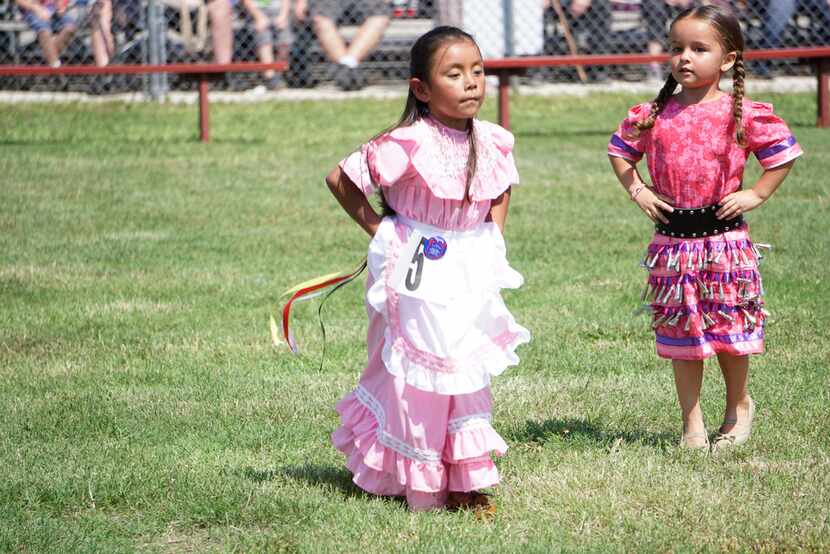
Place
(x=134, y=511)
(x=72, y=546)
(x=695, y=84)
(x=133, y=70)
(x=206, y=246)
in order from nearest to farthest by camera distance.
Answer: (x=72, y=546) < (x=134, y=511) < (x=695, y=84) < (x=206, y=246) < (x=133, y=70)

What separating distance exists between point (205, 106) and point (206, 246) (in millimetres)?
4618

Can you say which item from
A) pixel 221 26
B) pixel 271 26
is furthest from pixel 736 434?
pixel 271 26

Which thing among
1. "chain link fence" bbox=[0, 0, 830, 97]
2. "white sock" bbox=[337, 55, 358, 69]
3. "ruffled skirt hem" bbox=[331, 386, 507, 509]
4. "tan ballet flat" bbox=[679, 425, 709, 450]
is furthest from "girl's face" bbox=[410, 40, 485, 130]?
"white sock" bbox=[337, 55, 358, 69]

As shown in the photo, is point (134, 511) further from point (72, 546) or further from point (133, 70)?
point (133, 70)

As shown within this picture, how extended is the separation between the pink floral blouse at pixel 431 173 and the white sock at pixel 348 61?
11.3 meters

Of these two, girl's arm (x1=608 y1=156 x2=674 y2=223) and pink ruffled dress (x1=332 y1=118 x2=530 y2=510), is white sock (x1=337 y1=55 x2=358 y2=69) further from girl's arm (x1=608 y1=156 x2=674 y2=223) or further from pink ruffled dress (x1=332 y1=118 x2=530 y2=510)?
pink ruffled dress (x1=332 y1=118 x2=530 y2=510)

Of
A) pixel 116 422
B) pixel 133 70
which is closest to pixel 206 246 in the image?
pixel 116 422

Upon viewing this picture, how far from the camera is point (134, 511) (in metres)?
3.85

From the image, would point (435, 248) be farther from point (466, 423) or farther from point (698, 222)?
point (698, 222)

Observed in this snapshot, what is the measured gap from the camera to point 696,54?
4125mm

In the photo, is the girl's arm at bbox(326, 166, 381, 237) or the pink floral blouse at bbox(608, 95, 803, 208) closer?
the girl's arm at bbox(326, 166, 381, 237)

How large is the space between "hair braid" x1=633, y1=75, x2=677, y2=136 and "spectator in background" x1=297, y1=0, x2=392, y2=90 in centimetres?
1012

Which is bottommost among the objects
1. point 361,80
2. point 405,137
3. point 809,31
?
point 361,80

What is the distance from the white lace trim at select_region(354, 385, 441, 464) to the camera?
370 cm
